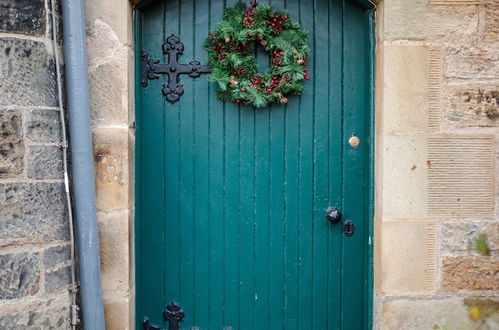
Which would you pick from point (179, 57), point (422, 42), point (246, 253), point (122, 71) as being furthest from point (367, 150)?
point (122, 71)

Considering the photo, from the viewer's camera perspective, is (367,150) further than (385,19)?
Yes

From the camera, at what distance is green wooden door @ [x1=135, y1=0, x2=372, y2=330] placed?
2494mm

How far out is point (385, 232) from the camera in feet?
7.51

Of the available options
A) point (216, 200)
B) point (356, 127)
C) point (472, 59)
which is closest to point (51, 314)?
point (216, 200)

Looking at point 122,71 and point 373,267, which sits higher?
point 122,71

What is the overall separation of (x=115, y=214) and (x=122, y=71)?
75cm

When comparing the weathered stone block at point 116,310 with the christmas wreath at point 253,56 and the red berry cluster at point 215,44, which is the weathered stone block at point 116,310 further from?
the red berry cluster at point 215,44

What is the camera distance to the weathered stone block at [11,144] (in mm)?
1961

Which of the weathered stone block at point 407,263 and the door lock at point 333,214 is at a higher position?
the door lock at point 333,214

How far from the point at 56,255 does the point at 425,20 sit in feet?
7.31

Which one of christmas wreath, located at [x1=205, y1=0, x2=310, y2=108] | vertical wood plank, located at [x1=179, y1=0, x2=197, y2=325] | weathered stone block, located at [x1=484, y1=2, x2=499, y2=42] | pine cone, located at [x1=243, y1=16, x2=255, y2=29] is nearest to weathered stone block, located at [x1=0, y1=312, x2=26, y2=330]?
vertical wood plank, located at [x1=179, y1=0, x2=197, y2=325]

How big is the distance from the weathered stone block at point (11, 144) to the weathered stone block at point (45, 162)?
0.14 feet

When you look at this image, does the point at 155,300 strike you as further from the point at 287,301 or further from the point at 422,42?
the point at 422,42

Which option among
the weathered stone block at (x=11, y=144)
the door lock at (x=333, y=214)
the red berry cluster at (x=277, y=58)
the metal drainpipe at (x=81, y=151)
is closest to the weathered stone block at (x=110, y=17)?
the metal drainpipe at (x=81, y=151)
